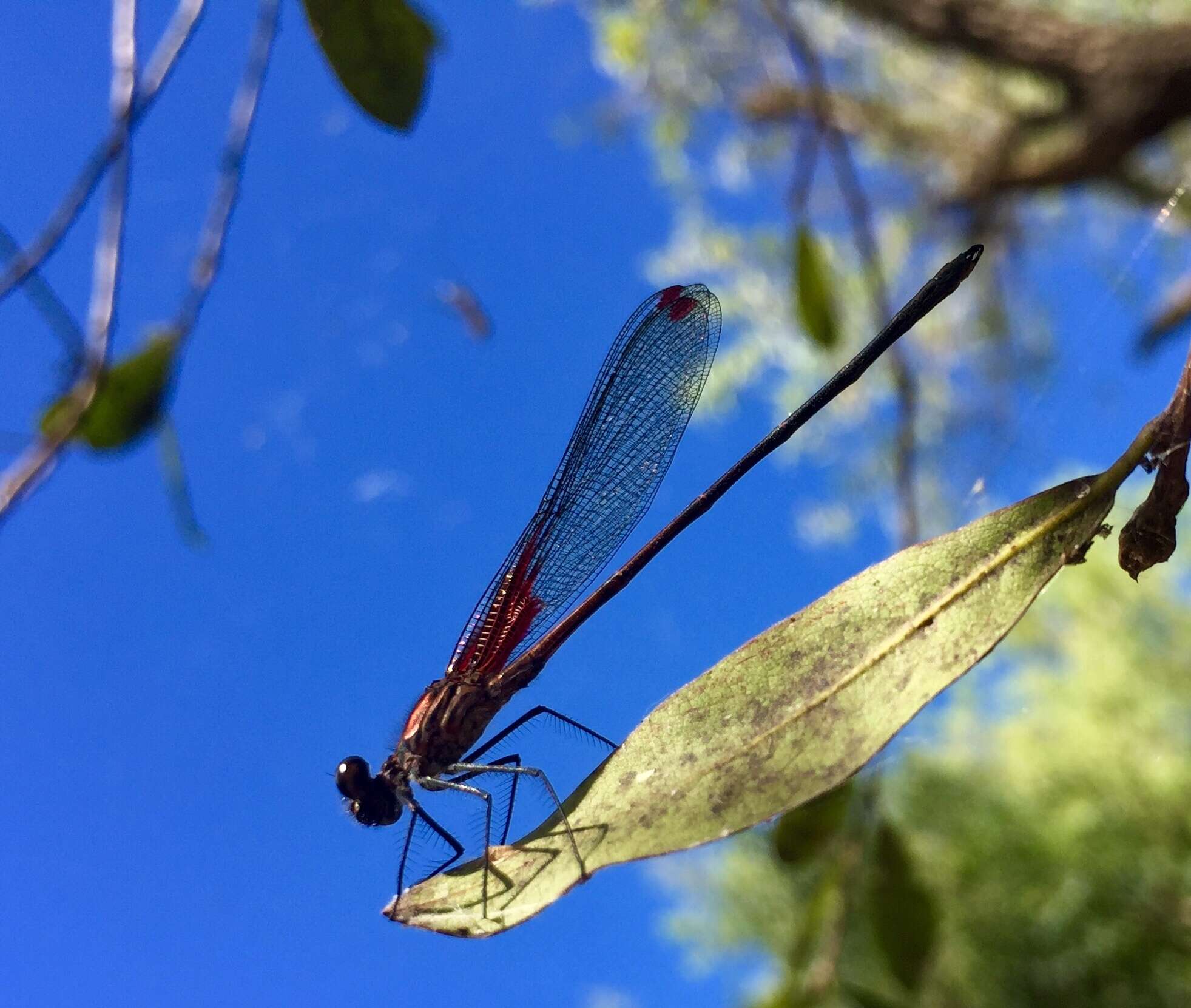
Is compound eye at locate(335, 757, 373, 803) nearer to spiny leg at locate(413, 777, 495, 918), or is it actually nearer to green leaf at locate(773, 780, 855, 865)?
spiny leg at locate(413, 777, 495, 918)

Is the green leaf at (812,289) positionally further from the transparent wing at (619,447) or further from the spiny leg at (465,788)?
the spiny leg at (465,788)

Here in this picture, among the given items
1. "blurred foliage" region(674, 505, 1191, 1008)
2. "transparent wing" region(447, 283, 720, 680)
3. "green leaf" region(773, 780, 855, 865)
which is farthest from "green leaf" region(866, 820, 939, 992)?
"blurred foliage" region(674, 505, 1191, 1008)

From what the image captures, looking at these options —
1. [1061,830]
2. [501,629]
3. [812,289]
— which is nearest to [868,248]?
[812,289]

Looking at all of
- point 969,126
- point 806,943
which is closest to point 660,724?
point 806,943

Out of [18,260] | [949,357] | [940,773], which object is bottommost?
[18,260]

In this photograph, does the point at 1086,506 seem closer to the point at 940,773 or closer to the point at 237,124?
the point at 237,124

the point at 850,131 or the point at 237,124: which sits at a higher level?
the point at 850,131
